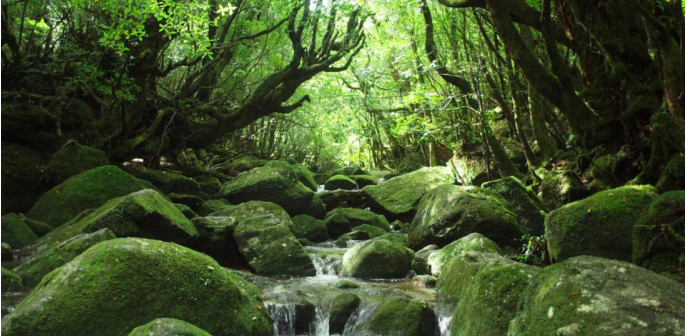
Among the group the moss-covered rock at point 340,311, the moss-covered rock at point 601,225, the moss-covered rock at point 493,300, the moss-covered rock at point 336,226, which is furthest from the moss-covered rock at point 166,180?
the moss-covered rock at point 601,225

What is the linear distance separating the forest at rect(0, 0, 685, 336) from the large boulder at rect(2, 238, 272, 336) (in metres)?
0.02

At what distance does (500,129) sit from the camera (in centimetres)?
1488

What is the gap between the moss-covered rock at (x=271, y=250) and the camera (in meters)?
8.80

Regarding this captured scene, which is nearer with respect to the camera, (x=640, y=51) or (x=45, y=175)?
(x=640, y=51)

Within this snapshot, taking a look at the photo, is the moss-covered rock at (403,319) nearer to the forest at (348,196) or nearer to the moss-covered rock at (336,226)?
the forest at (348,196)

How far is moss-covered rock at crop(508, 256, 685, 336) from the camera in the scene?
11.2ft

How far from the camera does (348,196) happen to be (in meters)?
17.4

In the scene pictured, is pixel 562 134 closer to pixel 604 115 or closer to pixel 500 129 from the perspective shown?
pixel 604 115

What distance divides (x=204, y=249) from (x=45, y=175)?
16.5 ft

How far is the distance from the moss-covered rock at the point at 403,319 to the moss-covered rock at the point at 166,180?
8814mm

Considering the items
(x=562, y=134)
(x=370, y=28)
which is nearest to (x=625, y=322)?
(x=562, y=134)

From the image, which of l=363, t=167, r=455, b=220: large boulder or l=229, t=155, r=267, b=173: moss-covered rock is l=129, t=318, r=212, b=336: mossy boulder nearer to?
l=363, t=167, r=455, b=220: large boulder

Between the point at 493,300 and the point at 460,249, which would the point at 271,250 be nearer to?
the point at 460,249

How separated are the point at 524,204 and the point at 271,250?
4.90m
